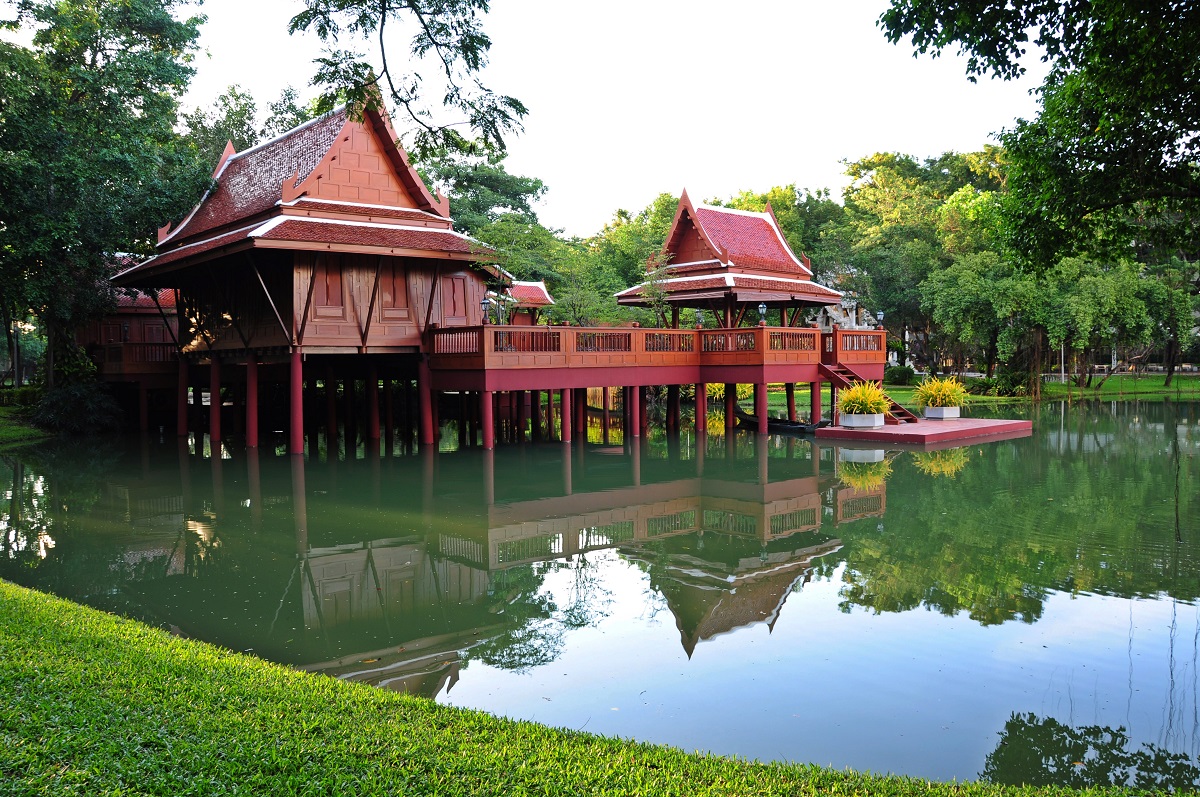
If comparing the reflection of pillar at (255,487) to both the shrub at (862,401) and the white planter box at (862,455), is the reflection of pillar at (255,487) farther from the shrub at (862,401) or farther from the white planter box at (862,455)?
the shrub at (862,401)

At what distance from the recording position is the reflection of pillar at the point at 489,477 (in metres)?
12.2

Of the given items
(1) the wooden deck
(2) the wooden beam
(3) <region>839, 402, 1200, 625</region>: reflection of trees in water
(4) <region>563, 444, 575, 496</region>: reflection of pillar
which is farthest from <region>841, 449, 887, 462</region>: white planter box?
(2) the wooden beam

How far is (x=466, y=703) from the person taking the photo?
5016 mm

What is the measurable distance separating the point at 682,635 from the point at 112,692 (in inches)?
138

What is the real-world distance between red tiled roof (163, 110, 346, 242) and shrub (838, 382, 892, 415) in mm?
12450

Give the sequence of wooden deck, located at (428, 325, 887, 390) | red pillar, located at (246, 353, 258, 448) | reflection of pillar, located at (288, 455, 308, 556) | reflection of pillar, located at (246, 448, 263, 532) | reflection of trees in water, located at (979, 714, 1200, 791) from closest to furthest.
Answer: reflection of trees in water, located at (979, 714, 1200, 791)
reflection of pillar, located at (288, 455, 308, 556)
reflection of pillar, located at (246, 448, 263, 532)
wooden deck, located at (428, 325, 887, 390)
red pillar, located at (246, 353, 258, 448)

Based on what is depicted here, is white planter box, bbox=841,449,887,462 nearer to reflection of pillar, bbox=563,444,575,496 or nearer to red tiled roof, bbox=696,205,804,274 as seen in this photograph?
reflection of pillar, bbox=563,444,575,496

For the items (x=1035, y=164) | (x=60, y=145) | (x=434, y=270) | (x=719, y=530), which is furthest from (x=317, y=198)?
(x=1035, y=164)

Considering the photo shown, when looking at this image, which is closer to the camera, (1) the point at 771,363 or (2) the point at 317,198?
(2) the point at 317,198

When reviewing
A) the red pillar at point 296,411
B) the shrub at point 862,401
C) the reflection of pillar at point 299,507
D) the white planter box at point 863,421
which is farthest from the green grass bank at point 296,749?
the shrub at point 862,401

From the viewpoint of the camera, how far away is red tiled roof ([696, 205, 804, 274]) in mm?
22938

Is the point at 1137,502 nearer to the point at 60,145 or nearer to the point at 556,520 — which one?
the point at 556,520

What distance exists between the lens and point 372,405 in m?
20.6

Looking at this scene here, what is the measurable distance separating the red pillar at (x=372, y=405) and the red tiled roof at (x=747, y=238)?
9.02 meters
